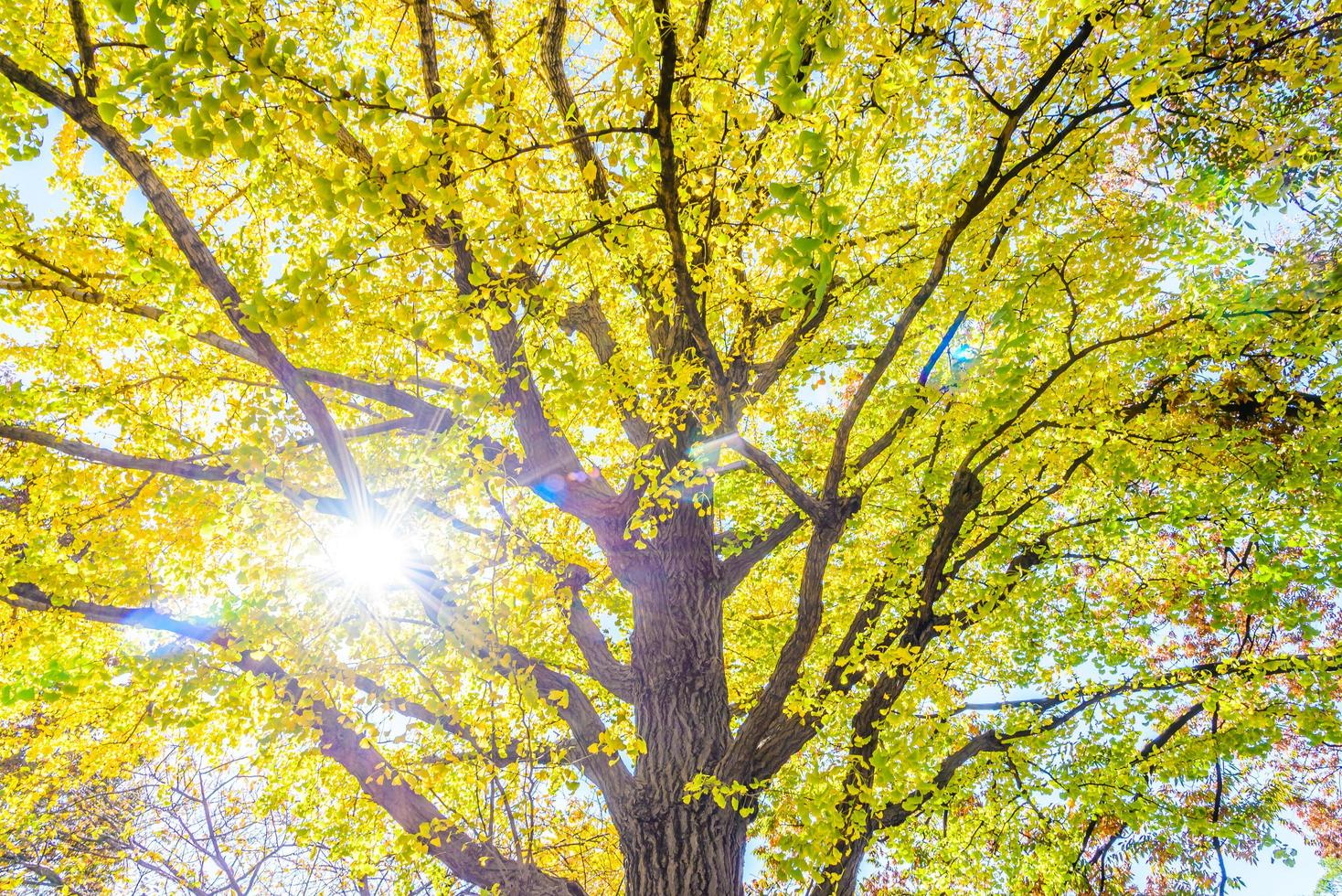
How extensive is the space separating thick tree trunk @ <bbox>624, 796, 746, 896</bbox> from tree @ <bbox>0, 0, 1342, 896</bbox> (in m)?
0.02

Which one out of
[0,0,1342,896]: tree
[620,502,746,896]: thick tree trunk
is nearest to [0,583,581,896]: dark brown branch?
[0,0,1342,896]: tree

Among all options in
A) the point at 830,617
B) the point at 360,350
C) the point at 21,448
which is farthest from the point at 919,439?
the point at 21,448

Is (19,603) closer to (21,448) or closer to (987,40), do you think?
(21,448)

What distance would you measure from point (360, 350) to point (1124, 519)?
7.29 m

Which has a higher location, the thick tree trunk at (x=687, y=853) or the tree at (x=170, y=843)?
the tree at (x=170, y=843)

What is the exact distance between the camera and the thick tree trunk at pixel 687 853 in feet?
12.5

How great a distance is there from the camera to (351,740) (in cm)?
410

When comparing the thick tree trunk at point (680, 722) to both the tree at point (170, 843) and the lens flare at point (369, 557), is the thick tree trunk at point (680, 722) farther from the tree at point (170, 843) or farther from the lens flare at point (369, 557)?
the tree at point (170, 843)

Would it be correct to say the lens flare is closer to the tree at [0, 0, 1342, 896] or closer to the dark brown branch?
the tree at [0, 0, 1342, 896]

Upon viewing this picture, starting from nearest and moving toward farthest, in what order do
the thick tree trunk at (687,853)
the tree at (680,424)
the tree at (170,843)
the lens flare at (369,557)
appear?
the tree at (680,424) → the thick tree trunk at (687,853) → the lens flare at (369,557) → the tree at (170,843)

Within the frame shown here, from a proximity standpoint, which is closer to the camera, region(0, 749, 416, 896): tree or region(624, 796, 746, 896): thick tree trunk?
region(624, 796, 746, 896): thick tree trunk

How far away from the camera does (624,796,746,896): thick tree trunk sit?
3801 mm

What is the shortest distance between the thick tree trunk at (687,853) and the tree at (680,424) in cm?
2

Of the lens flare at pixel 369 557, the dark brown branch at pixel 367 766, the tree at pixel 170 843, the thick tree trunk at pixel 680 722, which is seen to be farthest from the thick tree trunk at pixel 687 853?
the tree at pixel 170 843
